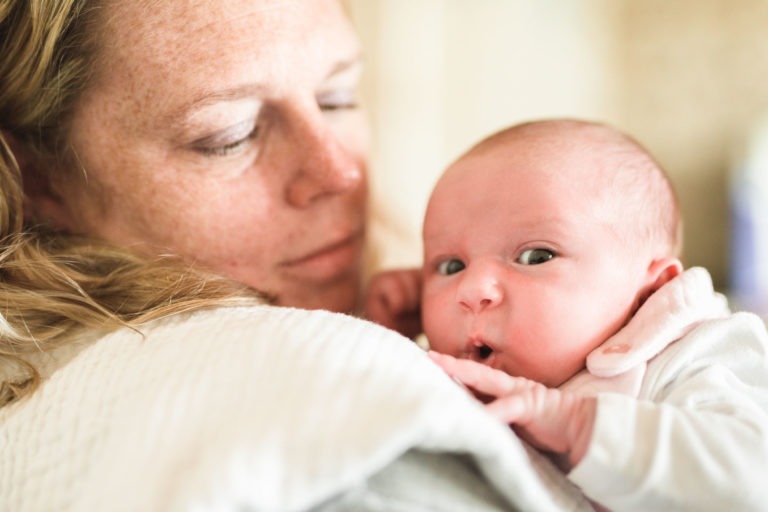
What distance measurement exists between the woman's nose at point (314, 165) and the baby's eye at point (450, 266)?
0.24 m

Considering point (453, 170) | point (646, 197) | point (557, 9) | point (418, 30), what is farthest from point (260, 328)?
point (557, 9)

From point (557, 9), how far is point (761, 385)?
251cm

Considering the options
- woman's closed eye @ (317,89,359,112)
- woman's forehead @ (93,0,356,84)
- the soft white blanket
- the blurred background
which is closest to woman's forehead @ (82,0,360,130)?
woman's forehead @ (93,0,356,84)

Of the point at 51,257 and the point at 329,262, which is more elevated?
the point at 51,257

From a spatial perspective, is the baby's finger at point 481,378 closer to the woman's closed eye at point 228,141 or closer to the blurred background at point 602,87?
the woman's closed eye at point 228,141

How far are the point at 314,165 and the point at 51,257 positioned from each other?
0.42 m

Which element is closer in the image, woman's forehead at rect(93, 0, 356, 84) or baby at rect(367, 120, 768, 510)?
baby at rect(367, 120, 768, 510)

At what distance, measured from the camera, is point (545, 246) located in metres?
0.95

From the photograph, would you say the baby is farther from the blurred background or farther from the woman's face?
the blurred background

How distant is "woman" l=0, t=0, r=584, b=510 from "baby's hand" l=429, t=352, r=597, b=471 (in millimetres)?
A: 65

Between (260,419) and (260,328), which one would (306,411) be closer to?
(260,419)

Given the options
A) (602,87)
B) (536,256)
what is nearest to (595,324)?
(536,256)

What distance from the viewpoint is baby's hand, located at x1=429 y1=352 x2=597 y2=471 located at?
75cm

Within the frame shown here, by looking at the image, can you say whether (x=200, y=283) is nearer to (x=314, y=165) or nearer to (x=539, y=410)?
(x=314, y=165)
